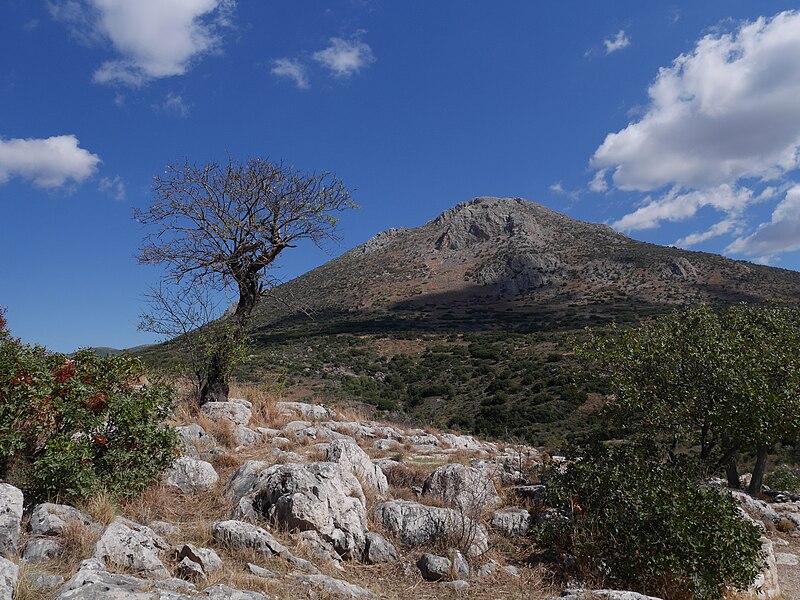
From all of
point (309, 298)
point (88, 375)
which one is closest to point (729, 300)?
point (309, 298)

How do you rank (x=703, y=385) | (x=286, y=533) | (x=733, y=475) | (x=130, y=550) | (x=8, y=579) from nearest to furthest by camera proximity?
(x=8, y=579) < (x=130, y=550) < (x=286, y=533) < (x=703, y=385) < (x=733, y=475)

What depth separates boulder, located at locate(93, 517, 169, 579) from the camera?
4.65 metres

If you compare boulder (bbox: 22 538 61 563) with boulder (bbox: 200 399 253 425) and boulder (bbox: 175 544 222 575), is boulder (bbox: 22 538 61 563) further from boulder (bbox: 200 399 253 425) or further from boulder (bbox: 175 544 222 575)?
boulder (bbox: 200 399 253 425)

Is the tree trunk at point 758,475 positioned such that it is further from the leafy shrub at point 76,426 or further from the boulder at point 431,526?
the leafy shrub at point 76,426

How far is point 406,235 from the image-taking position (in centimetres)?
12362

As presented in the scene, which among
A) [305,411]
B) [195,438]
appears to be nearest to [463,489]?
[195,438]

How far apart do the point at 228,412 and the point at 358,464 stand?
4944mm

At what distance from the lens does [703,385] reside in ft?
35.3

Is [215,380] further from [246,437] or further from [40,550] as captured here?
[40,550]

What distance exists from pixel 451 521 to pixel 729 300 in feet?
228

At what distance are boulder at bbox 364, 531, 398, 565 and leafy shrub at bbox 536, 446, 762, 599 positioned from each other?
2186mm

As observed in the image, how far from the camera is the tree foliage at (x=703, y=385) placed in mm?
10312

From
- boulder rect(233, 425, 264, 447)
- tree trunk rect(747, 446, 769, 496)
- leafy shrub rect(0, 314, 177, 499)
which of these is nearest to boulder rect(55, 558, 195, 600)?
leafy shrub rect(0, 314, 177, 499)

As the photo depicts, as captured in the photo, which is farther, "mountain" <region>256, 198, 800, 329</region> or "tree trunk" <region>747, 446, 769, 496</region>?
"mountain" <region>256, 198, 800, 329</region>
